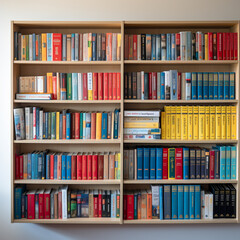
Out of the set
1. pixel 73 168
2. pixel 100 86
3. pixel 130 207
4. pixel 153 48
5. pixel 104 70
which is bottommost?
pixel 130 207

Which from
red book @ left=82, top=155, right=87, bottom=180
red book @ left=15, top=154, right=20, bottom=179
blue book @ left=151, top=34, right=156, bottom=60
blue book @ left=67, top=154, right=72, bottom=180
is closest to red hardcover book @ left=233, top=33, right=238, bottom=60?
blue book @ left=151, top=34, right=156, bottom=60

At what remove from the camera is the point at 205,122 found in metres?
2.49

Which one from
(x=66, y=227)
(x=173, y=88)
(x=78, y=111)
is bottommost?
(x=66, y=227)

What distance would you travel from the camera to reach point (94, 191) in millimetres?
2635

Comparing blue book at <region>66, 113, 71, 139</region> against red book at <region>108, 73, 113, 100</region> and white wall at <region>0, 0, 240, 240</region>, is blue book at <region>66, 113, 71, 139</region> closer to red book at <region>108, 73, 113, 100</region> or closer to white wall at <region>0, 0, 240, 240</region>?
red book at <region>108, 73, 113, 100</region>

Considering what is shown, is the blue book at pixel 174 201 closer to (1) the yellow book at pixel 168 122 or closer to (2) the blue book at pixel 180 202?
(2) the blue book at pixel 180 202

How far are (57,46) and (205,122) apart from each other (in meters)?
1.43

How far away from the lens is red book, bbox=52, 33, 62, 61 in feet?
8.14

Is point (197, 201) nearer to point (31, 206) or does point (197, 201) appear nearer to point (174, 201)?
point (174, 201)

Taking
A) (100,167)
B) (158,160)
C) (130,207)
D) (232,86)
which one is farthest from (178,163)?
(232,86)
